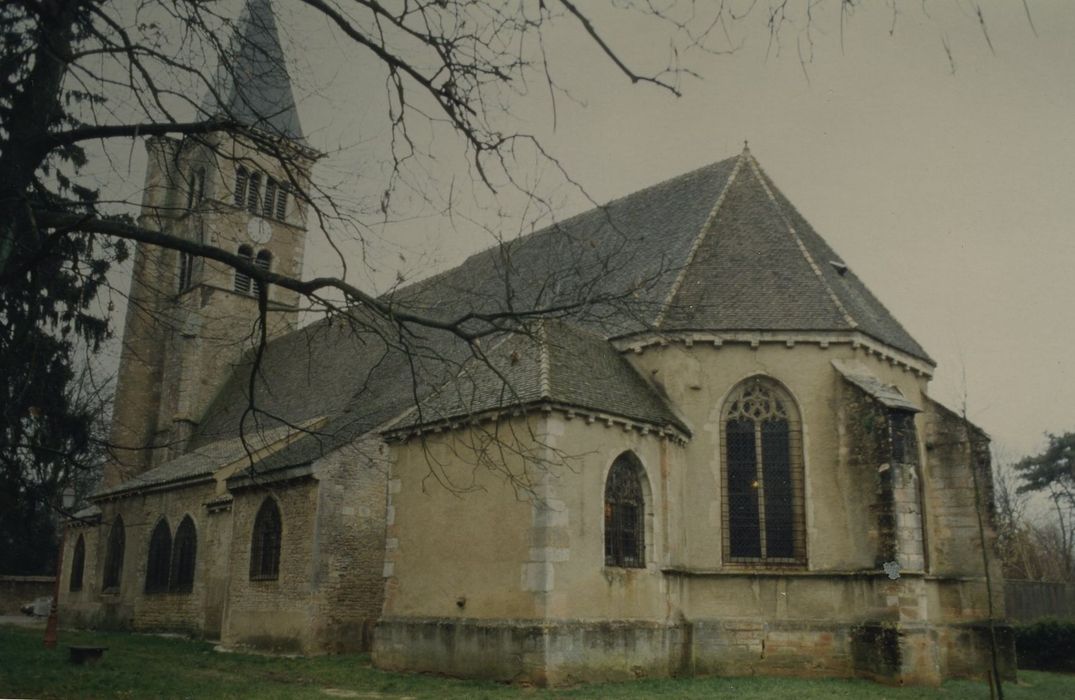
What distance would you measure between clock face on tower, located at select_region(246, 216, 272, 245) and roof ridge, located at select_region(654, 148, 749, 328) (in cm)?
1789

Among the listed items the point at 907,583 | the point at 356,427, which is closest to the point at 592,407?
the point at 907,583

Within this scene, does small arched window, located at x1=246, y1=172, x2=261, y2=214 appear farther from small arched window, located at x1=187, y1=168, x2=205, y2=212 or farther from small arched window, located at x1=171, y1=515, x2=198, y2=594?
small arched window, located at x1=171, y1=515, x2=198, y2=594

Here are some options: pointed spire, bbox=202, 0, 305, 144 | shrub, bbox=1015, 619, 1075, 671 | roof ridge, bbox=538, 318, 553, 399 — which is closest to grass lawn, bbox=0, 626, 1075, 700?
shrub, bbox=1015, 619, 1075, 671

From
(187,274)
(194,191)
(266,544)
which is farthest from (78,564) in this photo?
(194,191)

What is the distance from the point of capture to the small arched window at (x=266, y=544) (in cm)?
1923

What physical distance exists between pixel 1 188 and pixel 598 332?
40.9 ft

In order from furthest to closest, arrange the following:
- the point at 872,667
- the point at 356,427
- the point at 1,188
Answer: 1. the point at 356,427
2. the point at 872,667
3. the point at 1,188

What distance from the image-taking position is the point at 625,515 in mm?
14805

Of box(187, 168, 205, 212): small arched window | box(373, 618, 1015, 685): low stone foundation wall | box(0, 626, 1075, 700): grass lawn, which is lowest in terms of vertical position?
box(0, 626, 1075, 700): grass lawn

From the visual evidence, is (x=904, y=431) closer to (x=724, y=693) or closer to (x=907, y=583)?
(x=907, y=583)

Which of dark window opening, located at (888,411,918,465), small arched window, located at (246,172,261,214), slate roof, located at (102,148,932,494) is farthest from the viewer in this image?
dark window opening, located at (888,411,918,465)

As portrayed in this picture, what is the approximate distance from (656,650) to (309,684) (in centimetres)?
524

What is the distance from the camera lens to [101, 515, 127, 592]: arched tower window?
2747 centimetres

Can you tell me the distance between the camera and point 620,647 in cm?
1369
